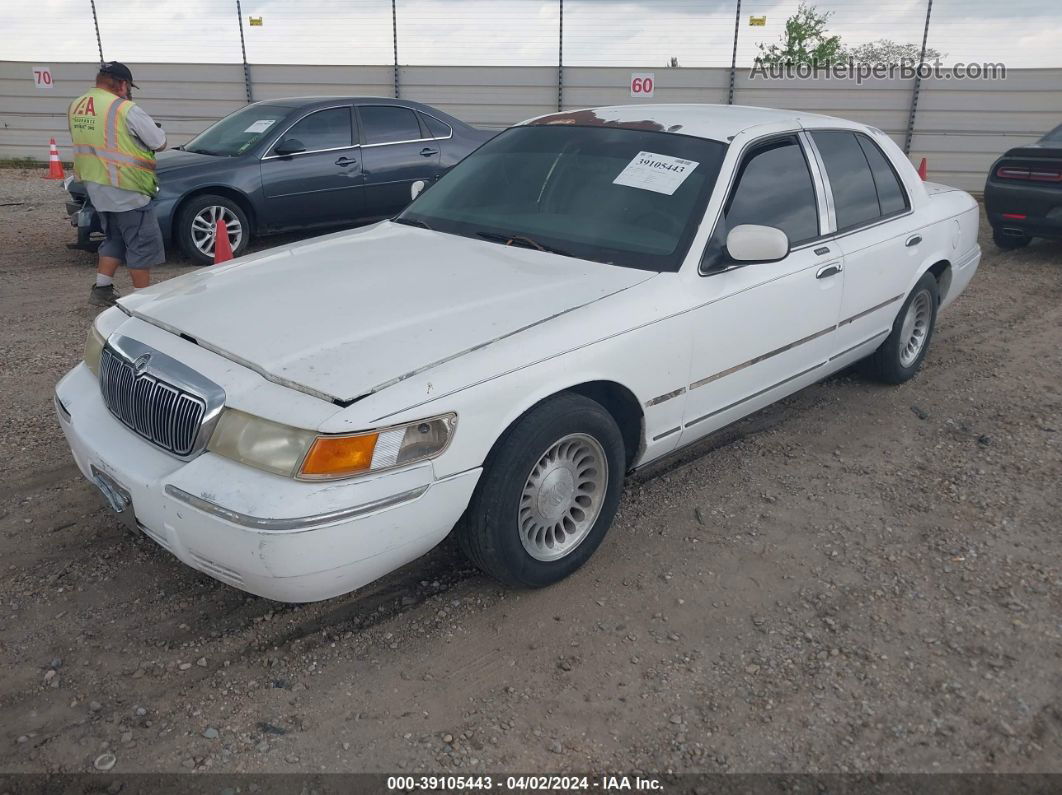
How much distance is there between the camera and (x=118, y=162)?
20.2 ft

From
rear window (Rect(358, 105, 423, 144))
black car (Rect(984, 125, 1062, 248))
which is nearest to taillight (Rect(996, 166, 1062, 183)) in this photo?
black car (Rect(984, 125, 1062, 248))

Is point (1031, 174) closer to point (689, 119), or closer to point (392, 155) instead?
point (689, 119)

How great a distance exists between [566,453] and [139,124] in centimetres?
475

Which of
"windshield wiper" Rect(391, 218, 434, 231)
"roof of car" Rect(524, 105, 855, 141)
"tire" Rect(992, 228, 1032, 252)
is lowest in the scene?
"tire" Rect(992, 228, 1032, 252)

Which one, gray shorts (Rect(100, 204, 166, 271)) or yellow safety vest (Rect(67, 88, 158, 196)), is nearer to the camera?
yellow safety vest (Rect(67, 88, 158, 196))

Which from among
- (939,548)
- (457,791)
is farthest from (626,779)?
(939,548)

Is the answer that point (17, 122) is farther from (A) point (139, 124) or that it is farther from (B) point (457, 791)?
(B) point (457, 791)

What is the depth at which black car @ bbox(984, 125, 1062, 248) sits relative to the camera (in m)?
8.42

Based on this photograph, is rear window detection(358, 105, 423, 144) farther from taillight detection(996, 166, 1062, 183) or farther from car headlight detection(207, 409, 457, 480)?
car headlight detection(207, 409, 457, 480)

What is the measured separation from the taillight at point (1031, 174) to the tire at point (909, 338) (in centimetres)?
413

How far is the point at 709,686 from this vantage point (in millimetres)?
2785

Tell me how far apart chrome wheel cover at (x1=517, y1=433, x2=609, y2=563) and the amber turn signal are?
0.65 metres

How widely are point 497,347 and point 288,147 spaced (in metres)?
6.22

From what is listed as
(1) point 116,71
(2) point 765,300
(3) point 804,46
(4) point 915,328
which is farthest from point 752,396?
(3) point 804,46
